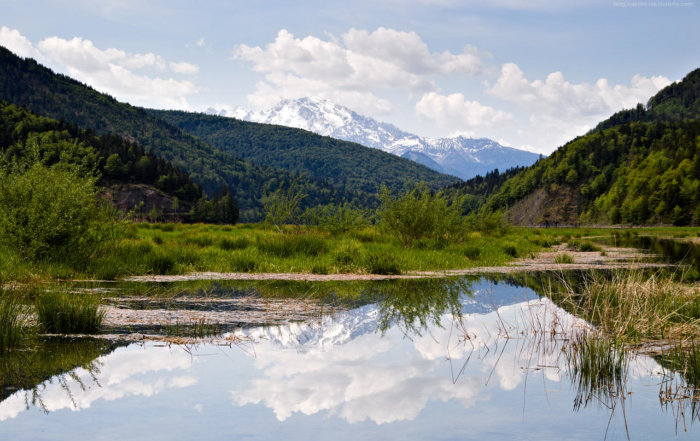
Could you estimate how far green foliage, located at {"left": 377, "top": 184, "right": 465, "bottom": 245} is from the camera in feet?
93.0

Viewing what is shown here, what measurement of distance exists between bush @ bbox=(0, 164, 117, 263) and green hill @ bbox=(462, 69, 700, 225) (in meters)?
118

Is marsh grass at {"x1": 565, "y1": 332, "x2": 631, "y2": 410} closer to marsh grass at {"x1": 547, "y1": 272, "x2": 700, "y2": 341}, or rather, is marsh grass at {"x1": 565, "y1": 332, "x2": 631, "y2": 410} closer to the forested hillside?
marsh grass at {"x1": 547, "y1": 272, "x2": 700, "y2": 341}

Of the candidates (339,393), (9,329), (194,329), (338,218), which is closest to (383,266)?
(194,329)

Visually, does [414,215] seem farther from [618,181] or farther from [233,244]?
[618,181]

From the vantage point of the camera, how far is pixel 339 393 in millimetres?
6375

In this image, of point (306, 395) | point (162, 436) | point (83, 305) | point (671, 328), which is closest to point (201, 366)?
point (306, 395)

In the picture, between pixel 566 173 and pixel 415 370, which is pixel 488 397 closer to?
pixel 415 370

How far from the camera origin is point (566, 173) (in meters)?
170

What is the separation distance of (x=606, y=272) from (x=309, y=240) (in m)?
10.9

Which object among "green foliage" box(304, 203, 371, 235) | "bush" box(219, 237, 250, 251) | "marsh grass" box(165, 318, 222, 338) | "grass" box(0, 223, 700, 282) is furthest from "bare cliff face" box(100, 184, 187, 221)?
"marsh grass" box(165, 318, 222, 338)

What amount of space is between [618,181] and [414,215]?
137667 millimetres

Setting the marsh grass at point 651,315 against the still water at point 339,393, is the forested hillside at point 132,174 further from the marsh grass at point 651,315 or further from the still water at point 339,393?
the still water at point 339,393

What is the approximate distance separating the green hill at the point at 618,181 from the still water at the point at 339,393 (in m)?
124

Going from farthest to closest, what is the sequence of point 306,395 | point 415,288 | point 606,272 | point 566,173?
point 566,173 → point 606,272 → point 415,288 → point 306,395
